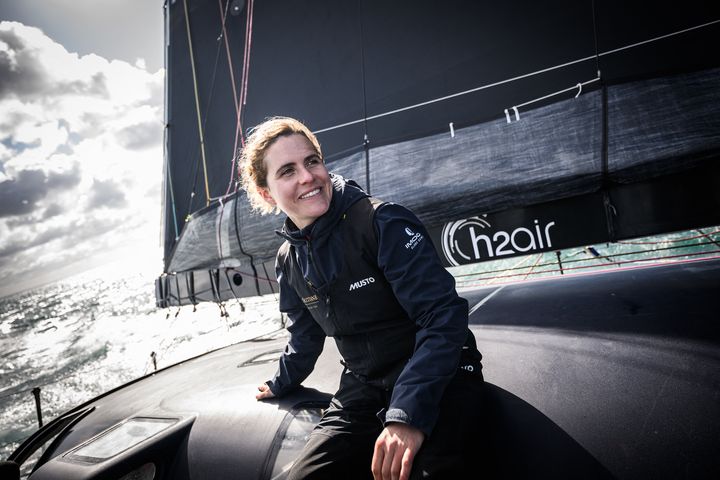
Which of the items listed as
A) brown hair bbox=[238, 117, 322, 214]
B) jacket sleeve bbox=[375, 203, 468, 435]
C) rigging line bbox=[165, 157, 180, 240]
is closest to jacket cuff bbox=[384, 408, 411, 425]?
jacket sleeve bbox=[375, 203, 468, 435]

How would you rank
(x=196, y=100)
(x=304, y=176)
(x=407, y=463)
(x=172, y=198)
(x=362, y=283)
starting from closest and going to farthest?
(x=407, y=463) < (x=362, y=283) < (x=304, y=176) < (x=196, y=100) < (x=172, y=198)

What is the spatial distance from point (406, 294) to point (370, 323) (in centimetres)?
20

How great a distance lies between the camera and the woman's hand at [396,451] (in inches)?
32.0

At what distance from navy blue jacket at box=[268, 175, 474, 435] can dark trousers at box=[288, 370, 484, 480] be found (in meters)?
0.07

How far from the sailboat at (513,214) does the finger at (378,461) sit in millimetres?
271

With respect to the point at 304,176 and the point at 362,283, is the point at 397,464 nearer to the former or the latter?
the point at 362,283

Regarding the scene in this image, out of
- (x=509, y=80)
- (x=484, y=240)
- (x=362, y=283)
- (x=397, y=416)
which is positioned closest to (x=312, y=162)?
(x=362, y=283)

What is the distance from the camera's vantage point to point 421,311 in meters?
1.00

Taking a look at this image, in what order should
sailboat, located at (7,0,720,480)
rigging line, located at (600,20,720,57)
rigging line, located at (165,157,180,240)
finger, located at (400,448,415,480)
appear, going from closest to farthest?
finger, located at (400,448,415,480)
sailboat, located at (7,0,720,480)
rigging line, located at (600,20,720,57)
rigging line, located at (165,157,180,240)

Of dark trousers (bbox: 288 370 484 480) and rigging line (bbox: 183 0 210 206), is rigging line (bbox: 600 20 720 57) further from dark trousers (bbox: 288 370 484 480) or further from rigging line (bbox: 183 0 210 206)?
rigging line (bbox: 183 0 210 206)

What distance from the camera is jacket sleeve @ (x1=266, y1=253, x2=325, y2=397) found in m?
1.47

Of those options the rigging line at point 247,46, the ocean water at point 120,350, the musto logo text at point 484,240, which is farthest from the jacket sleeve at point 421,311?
the ocean water at point 120,350

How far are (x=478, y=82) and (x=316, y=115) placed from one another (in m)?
1.49

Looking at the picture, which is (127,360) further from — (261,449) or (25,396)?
(261,449)
